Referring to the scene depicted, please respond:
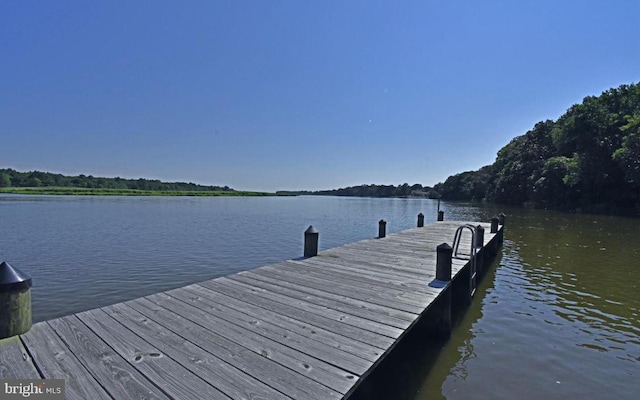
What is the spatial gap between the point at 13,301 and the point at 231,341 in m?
2.13

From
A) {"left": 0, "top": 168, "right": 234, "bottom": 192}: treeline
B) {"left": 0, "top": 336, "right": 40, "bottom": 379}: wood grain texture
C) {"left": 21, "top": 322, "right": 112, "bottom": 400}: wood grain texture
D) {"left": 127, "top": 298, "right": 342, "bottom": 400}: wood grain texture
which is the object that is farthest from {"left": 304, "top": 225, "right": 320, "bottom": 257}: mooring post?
{"left": 0, "top": 168, "right": 234, "bottom": 192}: treeline

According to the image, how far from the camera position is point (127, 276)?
1002 centimetres

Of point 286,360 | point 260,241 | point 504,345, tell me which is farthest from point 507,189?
point 286,360

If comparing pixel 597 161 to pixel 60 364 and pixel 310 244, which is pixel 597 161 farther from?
pixel 60 364

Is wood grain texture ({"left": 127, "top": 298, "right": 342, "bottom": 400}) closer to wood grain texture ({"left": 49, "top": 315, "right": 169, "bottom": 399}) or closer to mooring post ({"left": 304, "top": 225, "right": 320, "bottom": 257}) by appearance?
wood grain texture ({"left": 49, "top": 315, "right": 169, "bottom": 399})

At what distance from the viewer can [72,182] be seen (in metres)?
109

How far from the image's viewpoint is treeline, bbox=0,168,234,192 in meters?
99.7

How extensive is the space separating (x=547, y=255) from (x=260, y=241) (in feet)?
42.4

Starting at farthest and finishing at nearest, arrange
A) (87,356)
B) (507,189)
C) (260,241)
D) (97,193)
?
1. (97,193)
2. (507,189)
3. (260,241)
4. (87,356)

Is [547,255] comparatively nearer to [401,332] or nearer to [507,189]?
[401,332]

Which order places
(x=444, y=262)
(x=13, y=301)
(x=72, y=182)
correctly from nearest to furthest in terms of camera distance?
1. (x=13, y=301)
2. (x=444, y=262)
3. (x=72, y=182)

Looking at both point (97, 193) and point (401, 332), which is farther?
point (97, 193)

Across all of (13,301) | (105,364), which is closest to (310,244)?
(105,364)

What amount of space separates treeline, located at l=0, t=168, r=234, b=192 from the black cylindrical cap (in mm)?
124091
